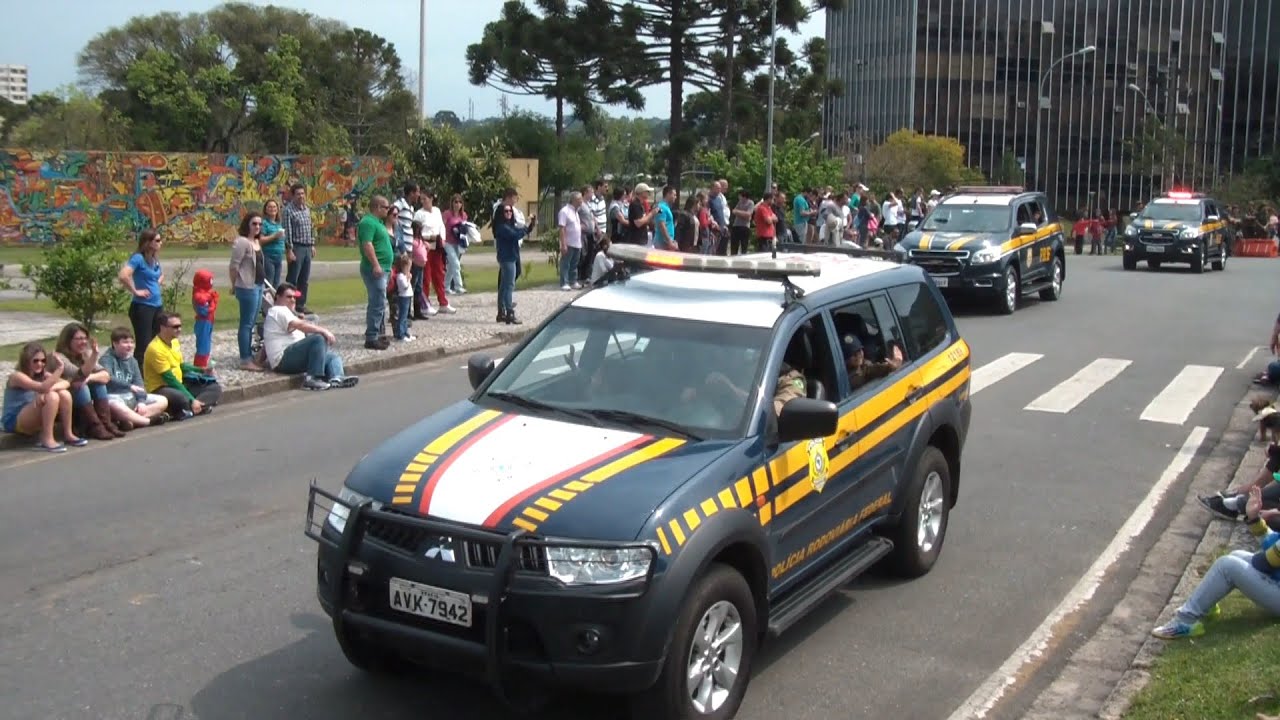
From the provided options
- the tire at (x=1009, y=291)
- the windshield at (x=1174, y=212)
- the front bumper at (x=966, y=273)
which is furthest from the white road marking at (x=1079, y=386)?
the windshield at (x=1174, y=212)

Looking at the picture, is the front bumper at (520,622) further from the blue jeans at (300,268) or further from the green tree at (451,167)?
the green tree at (451,167)

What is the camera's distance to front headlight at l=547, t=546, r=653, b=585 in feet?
15.4

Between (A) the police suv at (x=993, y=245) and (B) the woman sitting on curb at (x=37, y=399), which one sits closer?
(B) the woman sitting on curb at (x=37, y=399)

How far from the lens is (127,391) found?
11.1 m

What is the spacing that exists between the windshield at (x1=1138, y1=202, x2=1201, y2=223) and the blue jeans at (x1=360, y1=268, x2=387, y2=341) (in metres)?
23.1

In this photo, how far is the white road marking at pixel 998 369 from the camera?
568 inches

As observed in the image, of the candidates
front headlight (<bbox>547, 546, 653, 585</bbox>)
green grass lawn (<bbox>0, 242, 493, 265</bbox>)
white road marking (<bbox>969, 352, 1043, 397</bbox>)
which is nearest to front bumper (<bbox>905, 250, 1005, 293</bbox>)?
white road marking (<bbox>969, 352, 1043, 397</bbox>)

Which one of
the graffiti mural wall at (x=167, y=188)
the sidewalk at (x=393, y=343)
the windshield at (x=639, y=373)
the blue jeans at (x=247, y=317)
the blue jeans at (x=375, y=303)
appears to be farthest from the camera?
the graffiti mural wall at (x=167, y=188)

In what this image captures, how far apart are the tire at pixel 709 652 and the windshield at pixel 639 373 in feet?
2.50

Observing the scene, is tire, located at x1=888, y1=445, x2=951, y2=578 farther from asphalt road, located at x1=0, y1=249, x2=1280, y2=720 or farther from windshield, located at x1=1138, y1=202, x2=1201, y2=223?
windshield, located at x1=1138, y1=202, x2=1201, y2=223

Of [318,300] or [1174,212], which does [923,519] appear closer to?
[318,300]

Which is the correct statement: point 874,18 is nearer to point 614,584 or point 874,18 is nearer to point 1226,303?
point 1226,303

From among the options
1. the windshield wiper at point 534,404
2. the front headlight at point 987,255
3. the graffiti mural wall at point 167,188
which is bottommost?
the windshield wiper at point 534,404

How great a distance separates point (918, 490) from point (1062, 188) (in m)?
99.4
